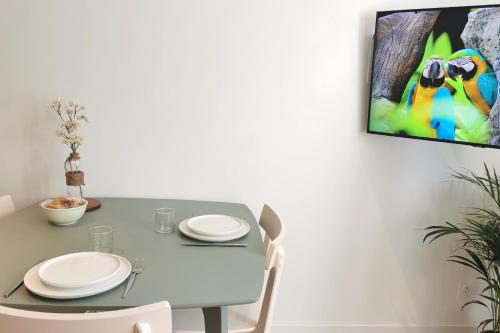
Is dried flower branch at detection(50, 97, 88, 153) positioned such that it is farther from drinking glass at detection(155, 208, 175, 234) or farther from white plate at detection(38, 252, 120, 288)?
white plate at detection(38, 252, 120, 288)

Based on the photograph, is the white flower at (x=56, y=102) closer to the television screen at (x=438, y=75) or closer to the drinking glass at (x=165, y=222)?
the drinking glass at (x=165, y=222)

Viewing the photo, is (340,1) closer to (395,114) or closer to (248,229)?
(395,114)

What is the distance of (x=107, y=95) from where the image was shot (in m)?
2.00

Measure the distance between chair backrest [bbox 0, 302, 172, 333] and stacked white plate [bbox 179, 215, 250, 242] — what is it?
0.63 meters

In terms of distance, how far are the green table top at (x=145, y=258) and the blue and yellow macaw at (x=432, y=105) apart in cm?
92

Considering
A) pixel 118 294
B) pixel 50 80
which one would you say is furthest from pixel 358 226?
pixel 50 80

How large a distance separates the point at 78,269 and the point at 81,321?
0.39 meters

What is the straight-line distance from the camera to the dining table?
1093 millimetres

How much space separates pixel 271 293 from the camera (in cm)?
146

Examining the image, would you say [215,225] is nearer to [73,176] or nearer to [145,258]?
[145,258]

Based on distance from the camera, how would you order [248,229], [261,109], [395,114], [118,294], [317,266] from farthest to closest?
[317,266], [261,109], [395,114], [248,229], [118,294]

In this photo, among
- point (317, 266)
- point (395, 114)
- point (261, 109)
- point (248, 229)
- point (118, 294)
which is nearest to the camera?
point (118, 294)

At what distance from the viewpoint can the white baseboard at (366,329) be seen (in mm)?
2229

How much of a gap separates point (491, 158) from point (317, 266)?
113 centimetres
